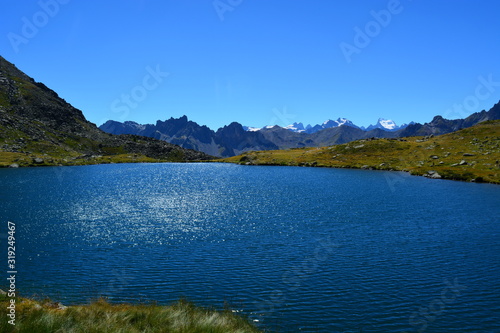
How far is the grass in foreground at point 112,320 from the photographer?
18.9 meters

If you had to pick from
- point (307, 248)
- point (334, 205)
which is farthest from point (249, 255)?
point (334, 205)

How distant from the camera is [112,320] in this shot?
20625 millimetres

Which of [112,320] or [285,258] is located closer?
[112,320]

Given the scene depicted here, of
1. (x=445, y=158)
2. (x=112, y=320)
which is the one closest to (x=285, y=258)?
(x=112, y=320)

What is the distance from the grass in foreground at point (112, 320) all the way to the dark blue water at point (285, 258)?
182 inches

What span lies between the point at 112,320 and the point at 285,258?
22988 mm

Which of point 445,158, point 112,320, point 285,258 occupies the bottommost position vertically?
point 285,258

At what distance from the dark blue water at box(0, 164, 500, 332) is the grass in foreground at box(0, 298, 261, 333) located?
182 inches

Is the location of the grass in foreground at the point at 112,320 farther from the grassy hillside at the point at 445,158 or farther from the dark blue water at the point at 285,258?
the grassy hillside at the point at 445,158

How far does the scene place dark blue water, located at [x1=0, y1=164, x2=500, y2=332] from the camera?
27.6 meters

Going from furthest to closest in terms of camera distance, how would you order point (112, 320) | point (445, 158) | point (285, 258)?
point (445, 158)
point (285, 258)
point (112, 320)

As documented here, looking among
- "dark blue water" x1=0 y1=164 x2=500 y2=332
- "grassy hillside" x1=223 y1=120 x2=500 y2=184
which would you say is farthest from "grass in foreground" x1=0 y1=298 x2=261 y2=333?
"grassy hillside" x1=223 y1=120 x2=500 y2=184

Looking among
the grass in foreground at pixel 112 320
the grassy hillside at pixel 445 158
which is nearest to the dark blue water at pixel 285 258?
the grass in foreground at pixel 112 320

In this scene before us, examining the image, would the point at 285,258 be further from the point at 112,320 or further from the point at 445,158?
the point at 445,158
